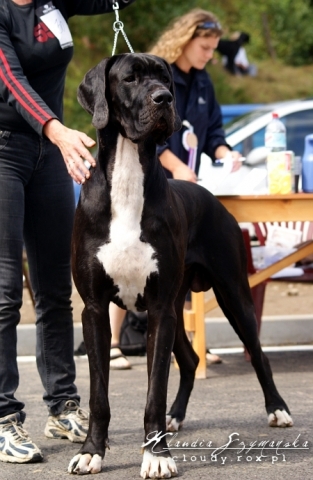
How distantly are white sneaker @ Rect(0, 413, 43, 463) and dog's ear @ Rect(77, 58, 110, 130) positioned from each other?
4.49ft

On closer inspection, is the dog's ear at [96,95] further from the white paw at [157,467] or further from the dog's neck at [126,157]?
the white paw at [157,467]

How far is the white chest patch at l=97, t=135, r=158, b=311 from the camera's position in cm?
385

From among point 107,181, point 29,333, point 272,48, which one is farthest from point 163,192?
point 272,48

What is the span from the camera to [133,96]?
12.5 feet

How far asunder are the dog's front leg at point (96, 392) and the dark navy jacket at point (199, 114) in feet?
8.35

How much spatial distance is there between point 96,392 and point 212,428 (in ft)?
3.05

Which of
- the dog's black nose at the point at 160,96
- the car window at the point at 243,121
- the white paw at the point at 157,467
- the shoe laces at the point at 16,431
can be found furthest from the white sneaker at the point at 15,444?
the car window at the point at 243,121

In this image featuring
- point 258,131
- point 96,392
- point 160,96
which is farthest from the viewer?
point 258,131

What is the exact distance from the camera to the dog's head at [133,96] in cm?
371

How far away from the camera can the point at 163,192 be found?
400cm

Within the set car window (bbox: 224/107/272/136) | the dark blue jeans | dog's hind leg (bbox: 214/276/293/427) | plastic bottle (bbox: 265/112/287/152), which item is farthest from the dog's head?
car window (bbox: 224/107/272/136)

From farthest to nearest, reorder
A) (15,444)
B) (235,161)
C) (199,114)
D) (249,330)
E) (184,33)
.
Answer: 1. (199,114)
2. (184,33)
3. (235,161)
4. (249,330)
5. (15,444)

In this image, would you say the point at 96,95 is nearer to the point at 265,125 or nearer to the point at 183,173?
the point at 183,173

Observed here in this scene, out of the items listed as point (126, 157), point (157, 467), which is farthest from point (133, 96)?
point (157, 467)
